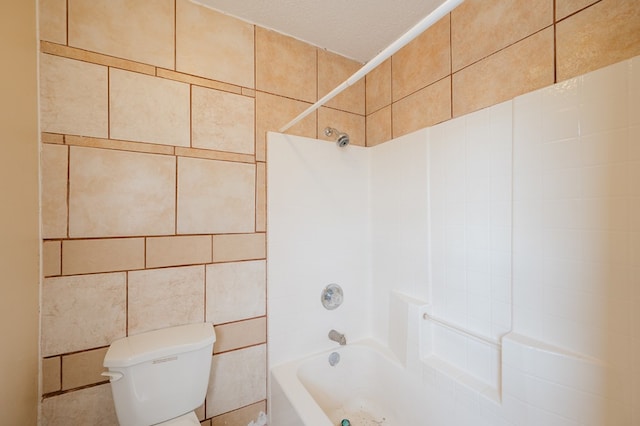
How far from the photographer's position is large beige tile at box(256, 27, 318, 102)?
151 centimetres

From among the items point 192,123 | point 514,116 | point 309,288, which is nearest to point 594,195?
point 514,116

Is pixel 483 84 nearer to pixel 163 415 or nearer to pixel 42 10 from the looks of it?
pixel 42 10

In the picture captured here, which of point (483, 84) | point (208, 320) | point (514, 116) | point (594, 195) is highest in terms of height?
point (483, 84)

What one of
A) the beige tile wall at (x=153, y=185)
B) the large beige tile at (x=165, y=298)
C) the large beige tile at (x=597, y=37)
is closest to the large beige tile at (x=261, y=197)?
the beige tile wall at (x=153, y=185)

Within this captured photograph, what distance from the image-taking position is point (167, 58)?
127cm

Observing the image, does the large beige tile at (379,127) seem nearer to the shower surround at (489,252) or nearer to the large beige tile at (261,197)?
the shower surround at (489,252)

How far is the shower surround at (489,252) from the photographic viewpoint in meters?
0.85

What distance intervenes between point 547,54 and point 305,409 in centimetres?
177

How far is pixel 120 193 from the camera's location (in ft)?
3.84

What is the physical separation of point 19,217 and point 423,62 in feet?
6.41

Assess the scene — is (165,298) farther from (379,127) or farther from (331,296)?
(379,127)

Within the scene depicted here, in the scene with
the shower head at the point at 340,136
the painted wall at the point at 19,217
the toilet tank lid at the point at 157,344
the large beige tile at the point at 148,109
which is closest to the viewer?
the painted wall at the point at 19,217

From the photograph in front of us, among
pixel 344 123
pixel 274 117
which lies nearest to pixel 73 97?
pixel 274 117

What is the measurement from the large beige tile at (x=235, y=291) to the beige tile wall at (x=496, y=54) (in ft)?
3.99
